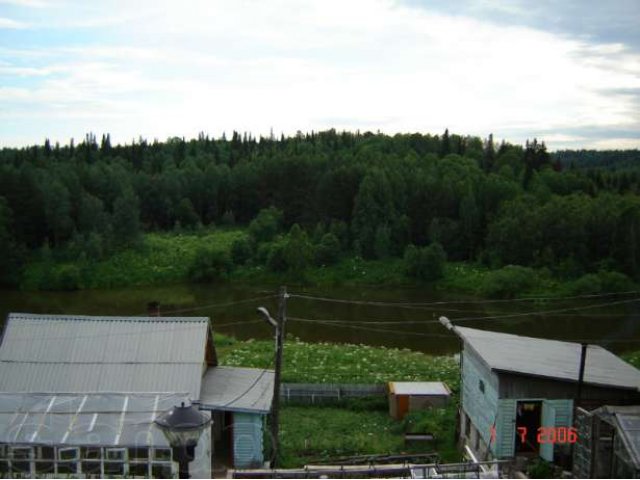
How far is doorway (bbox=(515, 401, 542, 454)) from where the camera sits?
16484mm

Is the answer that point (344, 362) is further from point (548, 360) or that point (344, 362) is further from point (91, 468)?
point (91, 468)

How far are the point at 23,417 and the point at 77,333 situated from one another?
5239mm

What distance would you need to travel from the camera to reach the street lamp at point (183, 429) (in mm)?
6770

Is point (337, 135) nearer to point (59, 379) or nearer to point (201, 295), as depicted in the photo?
point (201, 295)

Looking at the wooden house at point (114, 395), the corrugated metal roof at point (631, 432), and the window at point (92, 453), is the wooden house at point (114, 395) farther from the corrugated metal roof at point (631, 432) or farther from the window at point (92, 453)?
the corrugated metal roof at point (631, 432)

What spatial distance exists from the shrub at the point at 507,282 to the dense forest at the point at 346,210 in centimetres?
403

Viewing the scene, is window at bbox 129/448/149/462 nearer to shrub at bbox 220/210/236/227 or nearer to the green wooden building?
the green wooden building

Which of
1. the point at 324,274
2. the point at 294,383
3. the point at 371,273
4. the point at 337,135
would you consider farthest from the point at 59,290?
the point at 337,135

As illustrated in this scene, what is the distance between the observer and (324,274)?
59469 mm

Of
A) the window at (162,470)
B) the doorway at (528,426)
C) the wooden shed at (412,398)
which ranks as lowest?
the wooden shed at (412,398)

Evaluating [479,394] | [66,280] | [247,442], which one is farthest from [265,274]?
[479,394]

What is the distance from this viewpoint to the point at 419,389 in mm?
21875

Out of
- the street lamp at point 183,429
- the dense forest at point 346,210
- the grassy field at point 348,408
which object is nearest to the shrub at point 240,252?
the dense forest at point 346,210

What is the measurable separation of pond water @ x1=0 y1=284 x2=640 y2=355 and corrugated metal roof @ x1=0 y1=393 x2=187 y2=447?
21358mm
